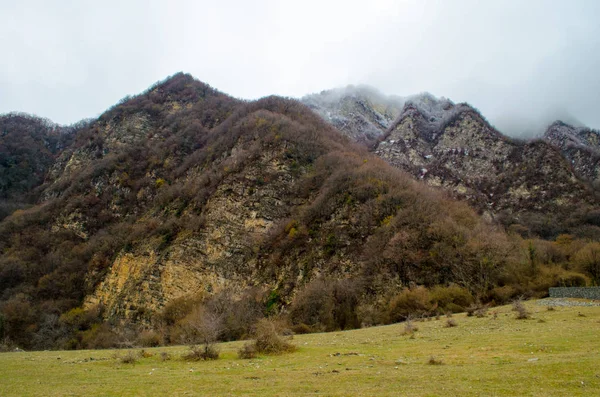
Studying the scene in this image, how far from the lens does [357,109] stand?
6024 inches

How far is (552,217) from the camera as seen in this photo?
7619 centimetres

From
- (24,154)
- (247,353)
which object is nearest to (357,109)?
(24,154)

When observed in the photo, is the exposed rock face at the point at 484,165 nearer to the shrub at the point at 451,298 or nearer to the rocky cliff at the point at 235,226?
the rocky cliff at the point at 235,226

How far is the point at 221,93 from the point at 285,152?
61671 millimetres

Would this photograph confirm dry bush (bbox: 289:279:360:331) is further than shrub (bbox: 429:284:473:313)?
Yes

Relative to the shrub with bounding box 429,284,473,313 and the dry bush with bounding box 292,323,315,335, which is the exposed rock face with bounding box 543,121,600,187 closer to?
the shrub with bounding box 429,284,473,313

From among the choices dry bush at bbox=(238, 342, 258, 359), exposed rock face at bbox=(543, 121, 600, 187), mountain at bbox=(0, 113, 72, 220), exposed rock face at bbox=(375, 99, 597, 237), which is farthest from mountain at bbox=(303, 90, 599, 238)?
mountain at bbox=(0, 113, 72, 220)

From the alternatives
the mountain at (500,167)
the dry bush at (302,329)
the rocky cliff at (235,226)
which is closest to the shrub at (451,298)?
the rocky cliff at (235,226)

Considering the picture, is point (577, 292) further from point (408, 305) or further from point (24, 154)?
point (24, 154)

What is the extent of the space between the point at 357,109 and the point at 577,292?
12802 cm

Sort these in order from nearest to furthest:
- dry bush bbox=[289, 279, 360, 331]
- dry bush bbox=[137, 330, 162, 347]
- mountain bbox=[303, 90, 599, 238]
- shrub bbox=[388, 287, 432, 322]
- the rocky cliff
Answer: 1. shrub bbox=[388, 287, 432, 322]
2. dry bush bbox=[137, 330, 162, 347]
3. dry bush bbox=[289, 279, 360, 331]
4. the rocky cliff
5. mountain bbox=[303, 90, 599, 238]

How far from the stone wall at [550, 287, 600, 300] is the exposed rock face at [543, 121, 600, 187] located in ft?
218

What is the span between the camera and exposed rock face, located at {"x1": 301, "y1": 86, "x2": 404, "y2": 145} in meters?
137

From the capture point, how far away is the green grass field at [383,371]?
917 centimetres
